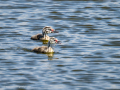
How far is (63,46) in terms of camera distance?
17266 mm

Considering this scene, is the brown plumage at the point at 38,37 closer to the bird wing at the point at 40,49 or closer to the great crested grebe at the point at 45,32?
the great crested grebe at the point at 45,32

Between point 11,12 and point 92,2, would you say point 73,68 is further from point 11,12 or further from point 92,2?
point 92,2

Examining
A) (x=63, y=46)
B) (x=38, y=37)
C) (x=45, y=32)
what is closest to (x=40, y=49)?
(x=63, y=46)

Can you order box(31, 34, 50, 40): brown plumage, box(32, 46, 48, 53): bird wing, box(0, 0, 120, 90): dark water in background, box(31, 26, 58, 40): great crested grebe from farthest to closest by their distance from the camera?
box(31, 26, 58, 40): great crested grebe → box(31, 34, 50, 40): brown plumage → box(32, 46, 48, 53): bird wing → box(0, 0, 120, 90): dark water in background

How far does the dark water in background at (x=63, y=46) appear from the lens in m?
12.9

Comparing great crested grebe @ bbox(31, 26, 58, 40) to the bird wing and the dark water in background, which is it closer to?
the dark water in background

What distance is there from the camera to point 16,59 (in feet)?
50.6

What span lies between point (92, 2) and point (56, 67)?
41.0ft

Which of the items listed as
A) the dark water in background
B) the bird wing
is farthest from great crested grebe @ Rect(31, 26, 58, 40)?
the bird wing

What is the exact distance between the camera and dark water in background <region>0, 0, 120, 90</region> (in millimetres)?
12922

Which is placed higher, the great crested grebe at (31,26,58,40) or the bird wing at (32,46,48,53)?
the great crested grebe at (31,26,58,40)

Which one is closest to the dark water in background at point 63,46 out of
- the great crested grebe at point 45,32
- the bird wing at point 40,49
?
the bird wing at point 40,49

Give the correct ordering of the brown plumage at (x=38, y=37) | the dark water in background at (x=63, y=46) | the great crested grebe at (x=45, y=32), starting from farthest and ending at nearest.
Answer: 1. the great crested grebe at (x=45, y=32)
2. the brown plumage at (x=38, y=37)
3. the dark water in background at (x=63, y=46)

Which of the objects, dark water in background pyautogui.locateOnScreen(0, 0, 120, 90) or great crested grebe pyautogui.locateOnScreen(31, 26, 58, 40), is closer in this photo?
dark water in background pyautogui.locateOnScreen(0, 0, 120, 90)
